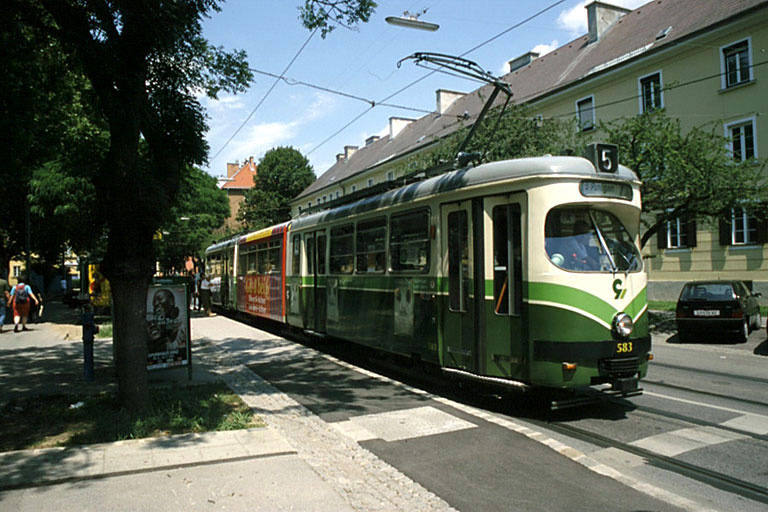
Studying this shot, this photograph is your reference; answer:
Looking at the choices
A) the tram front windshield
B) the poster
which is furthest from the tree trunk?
the tram front windshield

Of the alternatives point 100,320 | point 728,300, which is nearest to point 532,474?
point 728,300

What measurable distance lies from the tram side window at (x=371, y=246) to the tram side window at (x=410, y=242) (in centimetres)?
30

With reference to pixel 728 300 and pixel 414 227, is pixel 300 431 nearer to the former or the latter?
pixel 414 227

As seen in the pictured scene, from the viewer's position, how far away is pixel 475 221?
756cm

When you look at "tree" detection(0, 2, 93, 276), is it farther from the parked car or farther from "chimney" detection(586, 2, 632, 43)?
"chimney" detection(586, 2, 632, 43)

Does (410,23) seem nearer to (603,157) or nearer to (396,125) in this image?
(603,157)

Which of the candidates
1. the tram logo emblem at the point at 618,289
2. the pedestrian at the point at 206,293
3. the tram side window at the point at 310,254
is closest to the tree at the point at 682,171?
the tram side window at the point at 310,254

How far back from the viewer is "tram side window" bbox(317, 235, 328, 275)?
40.9 ft

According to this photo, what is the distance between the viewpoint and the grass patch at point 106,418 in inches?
237

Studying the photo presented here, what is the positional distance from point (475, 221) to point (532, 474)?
3.40m

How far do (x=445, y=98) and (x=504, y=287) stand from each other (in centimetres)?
3909

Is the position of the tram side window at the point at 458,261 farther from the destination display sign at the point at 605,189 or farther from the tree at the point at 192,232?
the tree at the point at 192,232

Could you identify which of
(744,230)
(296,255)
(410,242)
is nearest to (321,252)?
(296,255)

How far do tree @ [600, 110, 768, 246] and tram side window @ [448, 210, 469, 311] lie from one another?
389 inches
